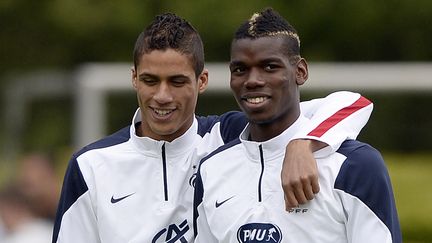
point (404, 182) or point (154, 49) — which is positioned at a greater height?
point (154, 49)

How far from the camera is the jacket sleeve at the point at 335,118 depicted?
175 inches

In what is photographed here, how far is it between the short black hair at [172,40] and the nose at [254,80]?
38 centimetres

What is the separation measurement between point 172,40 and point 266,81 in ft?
1.71

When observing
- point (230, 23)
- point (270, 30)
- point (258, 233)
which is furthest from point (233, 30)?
point (258, 233)

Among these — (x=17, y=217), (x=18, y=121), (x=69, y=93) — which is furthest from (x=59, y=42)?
(x=17, y=217)

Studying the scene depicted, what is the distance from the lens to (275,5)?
488 inches

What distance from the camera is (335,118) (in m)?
4.63

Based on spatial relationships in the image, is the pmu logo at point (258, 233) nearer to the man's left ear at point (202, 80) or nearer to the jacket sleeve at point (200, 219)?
the jacket sleeve at point (200, 219)

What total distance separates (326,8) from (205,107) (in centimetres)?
241

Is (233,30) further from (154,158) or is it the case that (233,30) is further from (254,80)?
(254,80)

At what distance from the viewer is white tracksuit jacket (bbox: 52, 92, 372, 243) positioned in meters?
4.75

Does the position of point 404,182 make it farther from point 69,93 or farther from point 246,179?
point 246,179

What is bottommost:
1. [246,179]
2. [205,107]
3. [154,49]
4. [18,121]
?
[18,121]

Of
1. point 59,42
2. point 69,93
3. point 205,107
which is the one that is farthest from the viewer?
point 69,93
